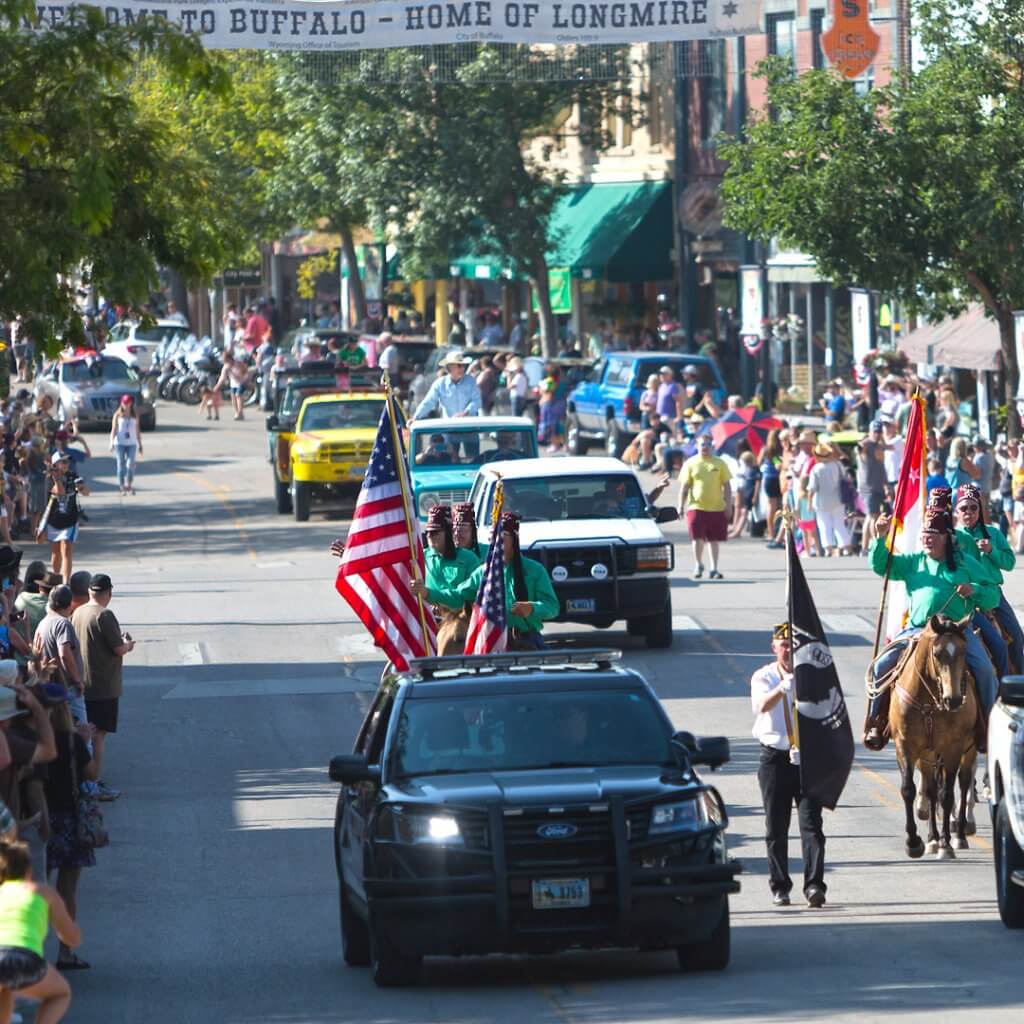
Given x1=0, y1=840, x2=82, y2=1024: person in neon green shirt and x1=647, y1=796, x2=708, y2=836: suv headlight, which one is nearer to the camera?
x1=0, y1=840, x2=82, y2=1024: person in neon green shirt

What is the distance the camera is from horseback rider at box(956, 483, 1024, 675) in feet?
53.1

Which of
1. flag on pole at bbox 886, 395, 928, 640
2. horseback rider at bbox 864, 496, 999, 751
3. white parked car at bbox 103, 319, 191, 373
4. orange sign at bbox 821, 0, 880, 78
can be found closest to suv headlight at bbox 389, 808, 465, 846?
horseback rider at bbox 864, 496, 999, 751

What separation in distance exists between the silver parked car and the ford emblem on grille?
4549cm

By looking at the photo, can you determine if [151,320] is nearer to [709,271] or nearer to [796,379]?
[796,379]

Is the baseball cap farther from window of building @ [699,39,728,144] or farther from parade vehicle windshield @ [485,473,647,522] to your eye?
window of building @ [699,39,728,144]

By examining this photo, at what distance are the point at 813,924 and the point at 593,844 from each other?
105 inches

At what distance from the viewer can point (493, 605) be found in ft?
54.9

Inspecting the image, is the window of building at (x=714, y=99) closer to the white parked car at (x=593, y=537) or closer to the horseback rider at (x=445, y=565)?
the white parked car at (x=593, y=537)

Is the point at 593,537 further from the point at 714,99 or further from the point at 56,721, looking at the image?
the point at 714,99

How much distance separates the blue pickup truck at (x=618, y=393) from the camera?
4509cm

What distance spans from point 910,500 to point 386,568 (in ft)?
13.4

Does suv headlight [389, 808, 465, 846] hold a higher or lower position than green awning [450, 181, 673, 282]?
lower

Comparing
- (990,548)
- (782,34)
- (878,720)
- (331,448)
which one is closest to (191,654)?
(878,720)

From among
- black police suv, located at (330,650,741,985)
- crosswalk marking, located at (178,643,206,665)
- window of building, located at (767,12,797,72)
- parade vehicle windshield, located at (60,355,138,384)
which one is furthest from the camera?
parade vehicle windshield, located at (60,355,138,384)
